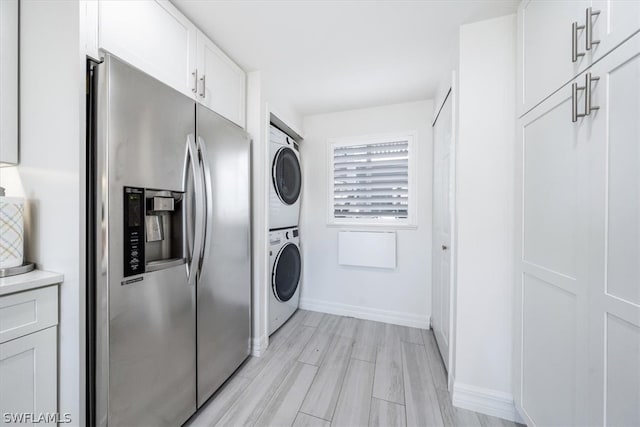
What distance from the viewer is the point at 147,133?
108cm

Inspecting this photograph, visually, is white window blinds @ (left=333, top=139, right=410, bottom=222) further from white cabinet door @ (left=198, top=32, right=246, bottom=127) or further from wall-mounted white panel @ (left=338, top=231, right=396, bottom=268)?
white cabinet door @ (left=198, top=32, right=246, bottom=127)

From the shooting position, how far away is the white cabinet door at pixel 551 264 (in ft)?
3.02

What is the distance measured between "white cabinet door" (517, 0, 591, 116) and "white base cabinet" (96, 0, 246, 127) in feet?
6.05

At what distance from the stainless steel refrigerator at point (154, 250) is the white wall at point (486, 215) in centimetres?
150

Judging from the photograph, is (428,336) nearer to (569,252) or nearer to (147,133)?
(569,252)

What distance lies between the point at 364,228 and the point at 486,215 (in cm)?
141

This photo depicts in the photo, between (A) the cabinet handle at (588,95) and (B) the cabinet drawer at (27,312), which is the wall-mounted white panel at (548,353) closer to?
(A) the cabinet handle at (588,95)

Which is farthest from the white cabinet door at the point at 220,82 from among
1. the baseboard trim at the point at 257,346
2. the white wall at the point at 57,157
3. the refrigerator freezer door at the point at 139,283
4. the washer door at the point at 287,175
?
the baseboard trim at the point at 257,346

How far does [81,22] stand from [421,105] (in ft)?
8.57

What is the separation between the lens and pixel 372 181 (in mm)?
2756

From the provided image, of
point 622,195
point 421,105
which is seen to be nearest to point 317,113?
A: point 421,105

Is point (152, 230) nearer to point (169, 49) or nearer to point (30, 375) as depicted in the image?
point (30, 375)

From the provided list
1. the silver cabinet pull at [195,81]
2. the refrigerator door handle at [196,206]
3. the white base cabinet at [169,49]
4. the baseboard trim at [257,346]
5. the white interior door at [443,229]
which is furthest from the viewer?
the baseboard trim at [257,346]

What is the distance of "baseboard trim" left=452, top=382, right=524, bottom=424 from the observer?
4.64 feet
